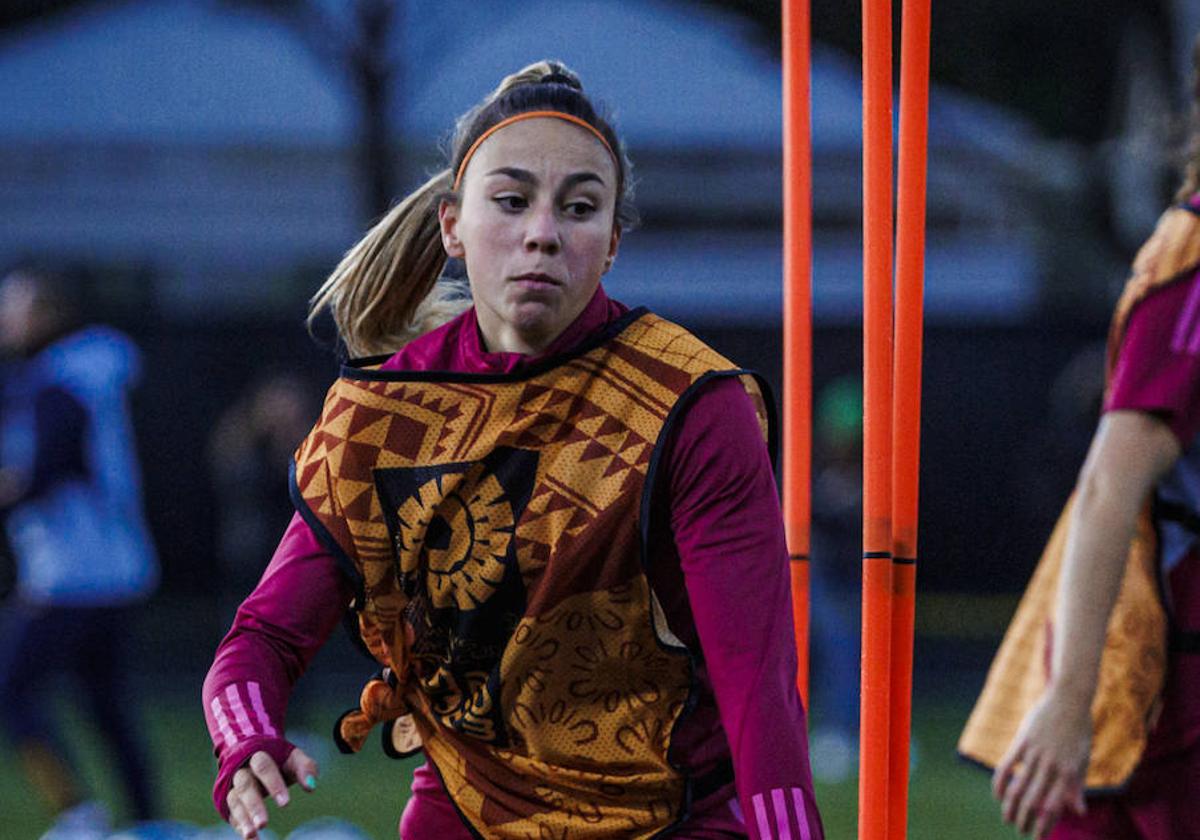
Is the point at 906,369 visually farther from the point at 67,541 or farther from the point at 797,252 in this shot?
the point at 67,541

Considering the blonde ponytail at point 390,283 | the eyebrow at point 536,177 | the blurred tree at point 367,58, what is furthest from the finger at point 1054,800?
the blurred tree at point 367,58

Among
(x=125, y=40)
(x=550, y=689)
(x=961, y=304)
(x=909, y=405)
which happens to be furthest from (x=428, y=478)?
(x=125, y=40)

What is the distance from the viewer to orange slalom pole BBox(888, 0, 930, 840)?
2439 millimetres

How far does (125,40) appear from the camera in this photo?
1548cm

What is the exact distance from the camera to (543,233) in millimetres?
2504

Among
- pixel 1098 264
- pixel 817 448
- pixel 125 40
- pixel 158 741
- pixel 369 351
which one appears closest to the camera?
pixel 369 351

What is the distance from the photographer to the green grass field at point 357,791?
6746mm

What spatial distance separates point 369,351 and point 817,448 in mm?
7831

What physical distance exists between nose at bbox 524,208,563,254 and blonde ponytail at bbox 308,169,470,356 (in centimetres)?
41

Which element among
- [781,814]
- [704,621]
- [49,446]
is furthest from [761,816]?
[49,446]

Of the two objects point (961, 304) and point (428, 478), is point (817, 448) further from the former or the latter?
point (428, 478)

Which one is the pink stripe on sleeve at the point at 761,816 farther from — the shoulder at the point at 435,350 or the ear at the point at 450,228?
the ear at the point at 450,228

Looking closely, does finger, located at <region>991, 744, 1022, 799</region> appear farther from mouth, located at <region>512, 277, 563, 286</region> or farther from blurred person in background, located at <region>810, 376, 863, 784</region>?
blurred person in background, located at <region>810, 376, 863, 784</region>

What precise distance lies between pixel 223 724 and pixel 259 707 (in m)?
0.05
